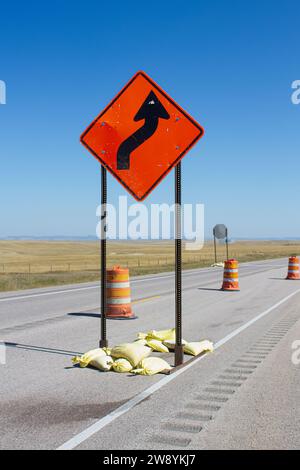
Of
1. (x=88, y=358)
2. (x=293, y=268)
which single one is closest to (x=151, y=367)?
(x=88, y=358)

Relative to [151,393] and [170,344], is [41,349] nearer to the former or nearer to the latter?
[170,344]

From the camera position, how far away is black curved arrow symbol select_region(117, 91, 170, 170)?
300 inches

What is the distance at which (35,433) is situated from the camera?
482cm

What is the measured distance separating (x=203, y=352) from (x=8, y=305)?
8.58 metres

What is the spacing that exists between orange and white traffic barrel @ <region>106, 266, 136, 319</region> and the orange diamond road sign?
206 inches

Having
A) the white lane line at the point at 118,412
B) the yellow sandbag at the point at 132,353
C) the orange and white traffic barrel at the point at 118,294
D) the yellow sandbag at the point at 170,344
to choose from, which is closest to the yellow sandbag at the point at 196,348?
the white lane line at the point at 118,412

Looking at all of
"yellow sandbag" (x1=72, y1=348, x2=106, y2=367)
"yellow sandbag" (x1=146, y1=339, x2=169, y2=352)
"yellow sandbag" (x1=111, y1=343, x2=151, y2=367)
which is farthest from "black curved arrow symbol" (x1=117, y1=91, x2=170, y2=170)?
"yellow sandbag" (x1=146, y1=339, x2=169, y2=352)

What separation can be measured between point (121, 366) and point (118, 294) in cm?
570

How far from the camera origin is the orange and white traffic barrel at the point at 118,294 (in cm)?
1290

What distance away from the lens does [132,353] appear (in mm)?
7551

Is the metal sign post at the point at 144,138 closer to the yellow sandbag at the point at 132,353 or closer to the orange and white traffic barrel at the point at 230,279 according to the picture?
the yellow sandbag at the point at 132,353

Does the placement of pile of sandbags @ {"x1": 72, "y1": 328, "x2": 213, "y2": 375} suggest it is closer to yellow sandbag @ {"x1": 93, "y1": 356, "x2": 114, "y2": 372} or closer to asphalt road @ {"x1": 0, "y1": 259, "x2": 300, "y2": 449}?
yellow sandbag @ {"x1": 93, "y1": 356, "x2": 114, "y2": 372}

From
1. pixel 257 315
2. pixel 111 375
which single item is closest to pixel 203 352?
pixel 111 375
